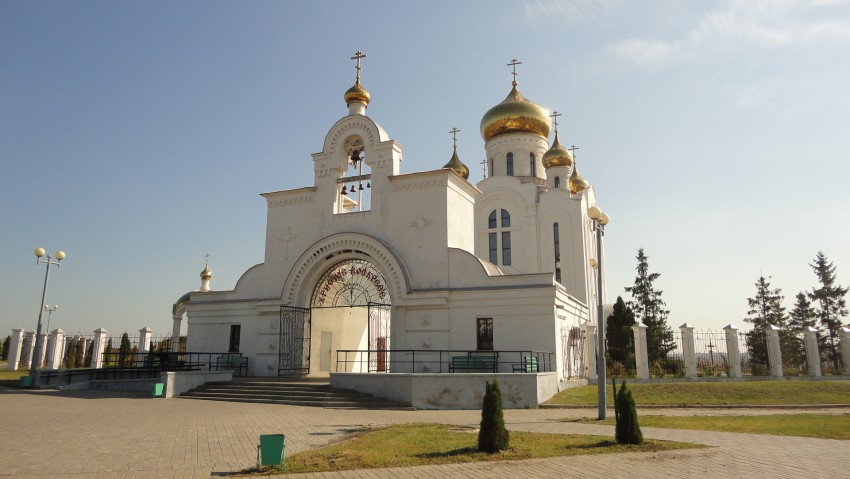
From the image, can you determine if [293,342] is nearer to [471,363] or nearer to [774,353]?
[471,363]

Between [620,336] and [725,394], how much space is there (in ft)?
48.2

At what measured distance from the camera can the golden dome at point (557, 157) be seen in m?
35.1

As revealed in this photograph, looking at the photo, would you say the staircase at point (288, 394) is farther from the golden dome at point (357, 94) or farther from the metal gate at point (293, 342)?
the golden dome at point (357, 94)

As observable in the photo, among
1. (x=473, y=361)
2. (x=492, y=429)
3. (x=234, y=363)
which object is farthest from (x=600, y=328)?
(x=234, y=363)

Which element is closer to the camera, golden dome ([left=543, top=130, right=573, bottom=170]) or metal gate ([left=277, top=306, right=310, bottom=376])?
metal gate ([left=277, top=306, right=310, bottom=376])

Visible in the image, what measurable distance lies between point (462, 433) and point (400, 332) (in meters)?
9.35

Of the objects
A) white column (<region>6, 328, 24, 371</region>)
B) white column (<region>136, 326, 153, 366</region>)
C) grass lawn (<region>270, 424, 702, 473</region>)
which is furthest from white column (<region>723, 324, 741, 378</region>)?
white column (<region>6, 328, 24, 371</region>)

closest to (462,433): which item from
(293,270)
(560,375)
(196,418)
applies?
(196,418)

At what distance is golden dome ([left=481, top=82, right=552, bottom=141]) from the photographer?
113 ft

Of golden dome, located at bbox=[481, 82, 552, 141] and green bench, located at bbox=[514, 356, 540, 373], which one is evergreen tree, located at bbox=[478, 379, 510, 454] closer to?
green bench, located at bbox=[514, 356, 540, 373]

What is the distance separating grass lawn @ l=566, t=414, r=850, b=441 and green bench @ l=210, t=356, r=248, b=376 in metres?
13.3

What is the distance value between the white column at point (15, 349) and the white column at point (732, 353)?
32.5 meters

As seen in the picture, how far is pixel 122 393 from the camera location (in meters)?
18.3

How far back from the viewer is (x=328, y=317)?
23984 millimetres
